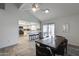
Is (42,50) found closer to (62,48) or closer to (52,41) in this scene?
(52,41)

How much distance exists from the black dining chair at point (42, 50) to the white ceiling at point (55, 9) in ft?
1.69

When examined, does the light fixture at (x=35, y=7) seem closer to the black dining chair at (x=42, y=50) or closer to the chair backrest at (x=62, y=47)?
the black dining chair at (x=42, y=50)

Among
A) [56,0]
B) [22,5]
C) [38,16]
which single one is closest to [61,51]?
[38,16]

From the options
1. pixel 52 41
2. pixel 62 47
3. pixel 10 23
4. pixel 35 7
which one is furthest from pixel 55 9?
pixel 10 23

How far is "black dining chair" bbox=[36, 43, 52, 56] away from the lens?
1.37m

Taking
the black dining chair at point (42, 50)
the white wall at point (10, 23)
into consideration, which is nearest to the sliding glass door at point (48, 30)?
the black dining chair at point (42, 50)

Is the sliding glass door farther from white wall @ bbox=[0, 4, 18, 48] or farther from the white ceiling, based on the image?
white wall @ bbox=[0, 4, 18, 48]

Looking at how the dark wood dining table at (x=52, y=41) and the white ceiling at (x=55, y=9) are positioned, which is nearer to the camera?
the white ceiling at (x=55, y=9)

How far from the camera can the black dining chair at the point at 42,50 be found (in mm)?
1370

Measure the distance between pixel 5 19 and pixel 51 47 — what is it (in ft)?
3.11

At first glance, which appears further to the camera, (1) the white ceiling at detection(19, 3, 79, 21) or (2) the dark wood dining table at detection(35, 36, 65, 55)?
(2) the dark wood dining table at detection(35, 36, 65, 55)

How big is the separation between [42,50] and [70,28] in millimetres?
636

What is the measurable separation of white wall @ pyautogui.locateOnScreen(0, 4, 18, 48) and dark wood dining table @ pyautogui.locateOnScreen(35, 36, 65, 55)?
1.48ft

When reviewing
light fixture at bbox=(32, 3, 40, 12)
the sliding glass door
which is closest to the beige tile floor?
the sliding glass door
